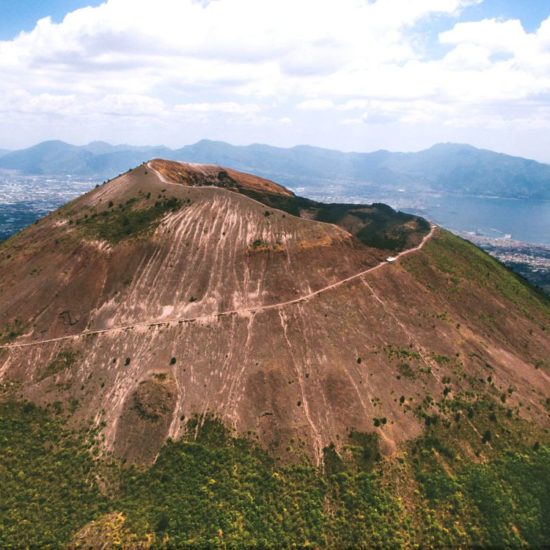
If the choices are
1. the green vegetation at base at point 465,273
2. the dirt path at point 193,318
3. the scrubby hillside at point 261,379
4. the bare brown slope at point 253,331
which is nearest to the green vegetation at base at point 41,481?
the scrubby hillside at point 261,379

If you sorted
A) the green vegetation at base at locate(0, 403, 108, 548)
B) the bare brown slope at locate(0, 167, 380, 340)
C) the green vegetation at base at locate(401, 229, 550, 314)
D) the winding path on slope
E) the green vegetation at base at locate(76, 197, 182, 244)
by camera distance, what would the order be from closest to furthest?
1. the green vegetation at base at locate(0, 403, 108, 548)
2. the winding path on slope
3. the bare brown slope at locate(0, 167, 380, 340)
4. the green vegetation at base at locate(76, 197, 182, 244)
5. the green vegetation at base at locate(401, 229, 550, 314)

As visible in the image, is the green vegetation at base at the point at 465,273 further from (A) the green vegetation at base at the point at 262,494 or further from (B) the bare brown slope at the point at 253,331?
(A) the green vegetation at base at the point at 262,494

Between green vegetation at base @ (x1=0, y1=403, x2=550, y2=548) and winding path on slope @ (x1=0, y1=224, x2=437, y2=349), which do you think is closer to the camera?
green vegetation at base @ (x1=0, y1=403, x2=550, y2=548)

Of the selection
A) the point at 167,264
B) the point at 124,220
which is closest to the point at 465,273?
the point at 167,264

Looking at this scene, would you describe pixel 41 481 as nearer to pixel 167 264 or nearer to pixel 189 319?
pixel 189 319

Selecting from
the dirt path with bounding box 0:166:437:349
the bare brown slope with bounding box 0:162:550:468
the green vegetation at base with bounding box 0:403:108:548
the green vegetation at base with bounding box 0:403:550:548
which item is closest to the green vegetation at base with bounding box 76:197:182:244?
the bare brown slope with bounding box 0:162:550:468

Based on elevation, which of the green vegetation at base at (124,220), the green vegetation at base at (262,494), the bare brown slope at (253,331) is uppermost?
the green vegetation at base at (124,220)

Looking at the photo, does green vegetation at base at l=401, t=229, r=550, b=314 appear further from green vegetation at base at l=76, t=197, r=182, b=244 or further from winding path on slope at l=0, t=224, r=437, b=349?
green vegetation at base at l=76, t=197, r=182, b=244
